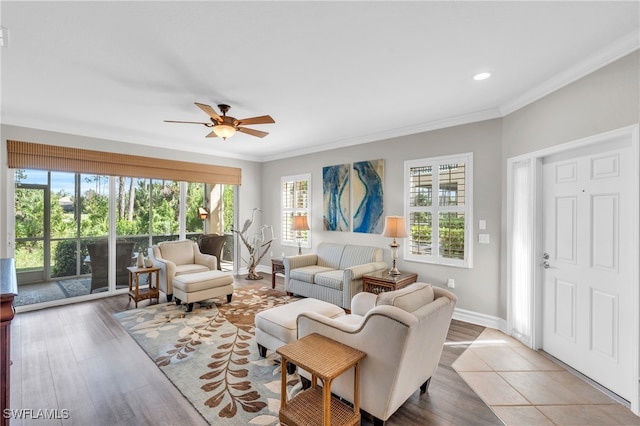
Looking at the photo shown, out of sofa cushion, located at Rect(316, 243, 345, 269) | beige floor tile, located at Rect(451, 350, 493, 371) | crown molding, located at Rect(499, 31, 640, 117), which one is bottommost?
beige floor tile, located at Rect(451, 350, 493, 371)

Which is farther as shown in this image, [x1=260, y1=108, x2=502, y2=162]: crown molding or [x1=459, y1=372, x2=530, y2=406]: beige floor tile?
[x1=260, y1=108, x2=502, y2=162]: crown molding

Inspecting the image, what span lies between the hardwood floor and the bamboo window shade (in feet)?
7.51

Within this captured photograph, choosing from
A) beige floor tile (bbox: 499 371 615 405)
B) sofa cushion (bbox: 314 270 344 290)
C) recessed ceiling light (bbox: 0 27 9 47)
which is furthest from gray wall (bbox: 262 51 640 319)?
recessed ceiling light (bbox: 0 27 9 47)

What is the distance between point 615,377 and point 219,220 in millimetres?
6267

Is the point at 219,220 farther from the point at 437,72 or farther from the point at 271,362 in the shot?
the point at 437,72

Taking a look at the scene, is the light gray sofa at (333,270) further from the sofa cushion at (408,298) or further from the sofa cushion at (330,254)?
the sofa cushion at (408,298)

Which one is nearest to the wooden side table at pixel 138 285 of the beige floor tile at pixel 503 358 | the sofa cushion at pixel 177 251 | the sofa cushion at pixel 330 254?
the sofa cushion at pixel 177 251

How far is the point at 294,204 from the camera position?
20.3ft

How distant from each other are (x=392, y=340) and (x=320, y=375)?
17.8 inches

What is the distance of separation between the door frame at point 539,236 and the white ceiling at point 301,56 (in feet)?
2.01

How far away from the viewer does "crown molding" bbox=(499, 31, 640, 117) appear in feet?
7.04

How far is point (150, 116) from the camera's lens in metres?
3.96

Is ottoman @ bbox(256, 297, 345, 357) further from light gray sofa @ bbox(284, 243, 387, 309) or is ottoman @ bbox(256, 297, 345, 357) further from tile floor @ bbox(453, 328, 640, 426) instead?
tile floor @ bbox(453, 328, 640, 426)

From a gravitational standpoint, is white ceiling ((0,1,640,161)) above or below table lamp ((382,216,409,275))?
above
